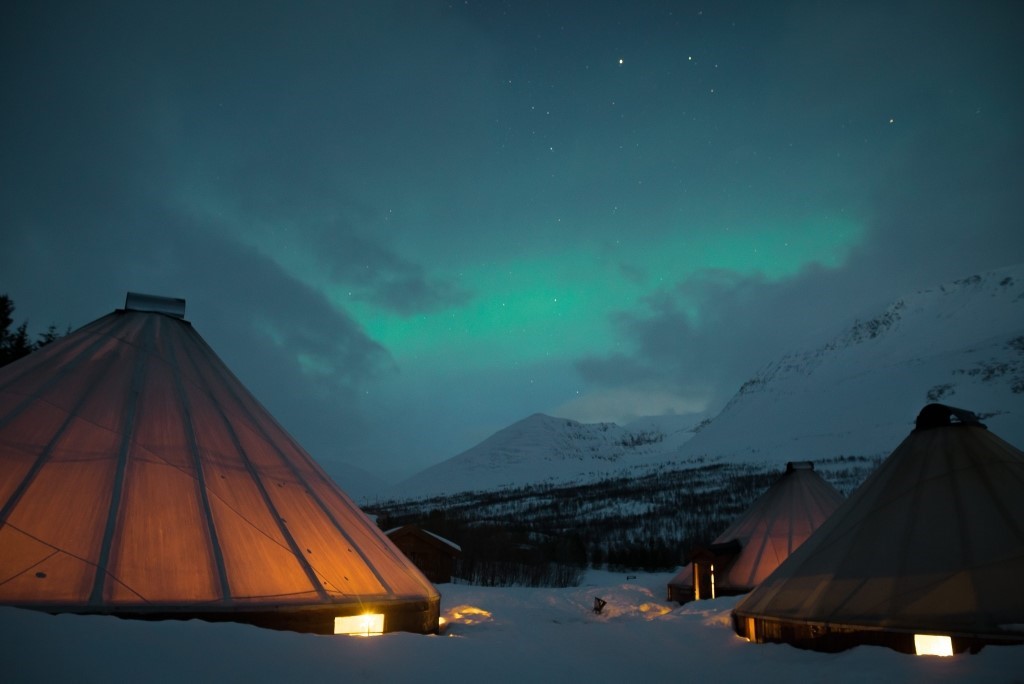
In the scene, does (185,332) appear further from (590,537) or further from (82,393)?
(590,537)

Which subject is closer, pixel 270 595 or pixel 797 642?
pixel 270 595

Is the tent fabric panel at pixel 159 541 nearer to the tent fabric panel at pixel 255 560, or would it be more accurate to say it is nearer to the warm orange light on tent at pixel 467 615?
the tent fabric panel at pixel 255 560

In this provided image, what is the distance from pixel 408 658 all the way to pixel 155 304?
5839 millimetres

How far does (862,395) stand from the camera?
82.4m

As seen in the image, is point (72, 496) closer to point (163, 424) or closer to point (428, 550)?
point (163, 424)

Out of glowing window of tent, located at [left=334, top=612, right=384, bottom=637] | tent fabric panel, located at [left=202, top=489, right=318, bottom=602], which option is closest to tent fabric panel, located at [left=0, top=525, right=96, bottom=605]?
tent fabric panel, located at [left=202, top=489, right=318, bottom=602]

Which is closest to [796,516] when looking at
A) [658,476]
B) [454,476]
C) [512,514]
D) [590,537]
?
[590,537]

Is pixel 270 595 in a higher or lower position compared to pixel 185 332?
lower

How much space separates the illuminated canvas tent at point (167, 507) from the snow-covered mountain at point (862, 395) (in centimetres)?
5838

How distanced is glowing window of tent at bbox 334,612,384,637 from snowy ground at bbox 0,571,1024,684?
736mm

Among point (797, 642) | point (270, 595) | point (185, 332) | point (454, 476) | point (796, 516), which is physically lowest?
point (797, 642)

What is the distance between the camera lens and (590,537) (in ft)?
118

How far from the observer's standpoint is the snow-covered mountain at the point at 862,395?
216 ft

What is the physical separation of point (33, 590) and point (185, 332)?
387 cm
